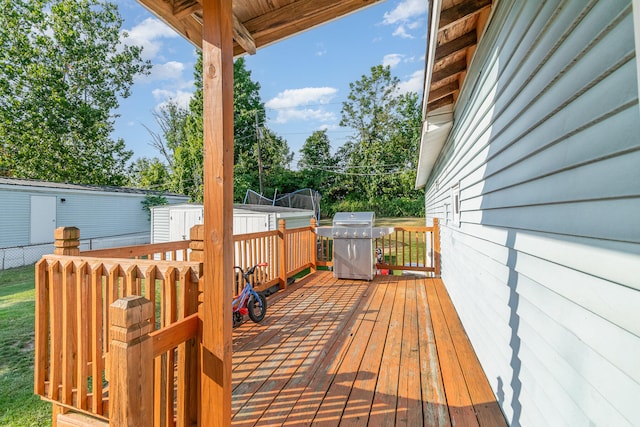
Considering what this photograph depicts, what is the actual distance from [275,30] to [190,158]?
18.8 meters

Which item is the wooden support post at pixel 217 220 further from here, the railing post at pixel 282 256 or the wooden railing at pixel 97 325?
the railing post at pixel 282 256

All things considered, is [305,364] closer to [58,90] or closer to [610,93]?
[610,93]

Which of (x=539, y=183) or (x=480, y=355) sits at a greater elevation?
(x=539, y=183)

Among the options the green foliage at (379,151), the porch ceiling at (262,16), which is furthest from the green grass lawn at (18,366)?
the green foliage at (379,151)

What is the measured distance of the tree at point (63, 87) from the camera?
44.0ft

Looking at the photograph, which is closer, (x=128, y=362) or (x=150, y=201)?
(x=128, y=362)

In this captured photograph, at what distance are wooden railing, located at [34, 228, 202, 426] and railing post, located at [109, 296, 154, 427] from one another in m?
0.11

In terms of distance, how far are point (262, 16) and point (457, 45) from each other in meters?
1.81

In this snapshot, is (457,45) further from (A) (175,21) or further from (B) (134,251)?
(B) (134,251)

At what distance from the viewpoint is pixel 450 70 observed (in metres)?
3.17

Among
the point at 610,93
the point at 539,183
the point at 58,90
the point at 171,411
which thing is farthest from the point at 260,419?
the point at 58,90

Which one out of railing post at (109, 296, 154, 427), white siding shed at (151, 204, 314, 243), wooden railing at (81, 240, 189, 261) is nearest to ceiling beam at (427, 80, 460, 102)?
wooden railing at (81, 240, 189, 261)

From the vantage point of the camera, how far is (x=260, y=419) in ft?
6.18

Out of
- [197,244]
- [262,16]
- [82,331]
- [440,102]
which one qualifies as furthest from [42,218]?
[440,102]
